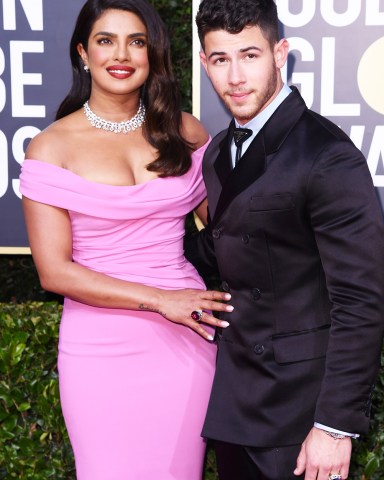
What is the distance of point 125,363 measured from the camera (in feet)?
8.95

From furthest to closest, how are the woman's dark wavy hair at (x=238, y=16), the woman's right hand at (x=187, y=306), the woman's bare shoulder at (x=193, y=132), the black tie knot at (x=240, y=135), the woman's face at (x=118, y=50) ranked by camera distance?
1. the woman's bare shoulder at (x=193, y=132)
2. the woman's face at (x=118, y=50)
3. the woman's right hand at (x=187, y=306)
4. the black tie knot at (x=240, y=135)
5. the woman's dark wavy hair at (x=238, y=16)

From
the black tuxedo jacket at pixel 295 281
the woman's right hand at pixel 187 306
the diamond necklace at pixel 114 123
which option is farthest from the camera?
the diamond necklace at pixel 114 123

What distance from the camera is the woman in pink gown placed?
2691mm

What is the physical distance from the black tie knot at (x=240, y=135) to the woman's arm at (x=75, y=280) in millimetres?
549

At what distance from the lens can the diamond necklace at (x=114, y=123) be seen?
289 cm

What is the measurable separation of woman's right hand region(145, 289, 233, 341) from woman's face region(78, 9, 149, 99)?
76 cm

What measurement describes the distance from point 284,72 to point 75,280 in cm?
145

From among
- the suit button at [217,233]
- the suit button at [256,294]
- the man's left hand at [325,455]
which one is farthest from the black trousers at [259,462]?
the suit button at [217,233]

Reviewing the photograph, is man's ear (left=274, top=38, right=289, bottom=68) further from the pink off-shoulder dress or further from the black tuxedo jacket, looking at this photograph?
the pink off-shoulder dress

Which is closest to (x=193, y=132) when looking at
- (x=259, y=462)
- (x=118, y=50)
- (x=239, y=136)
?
(x=118, y=50)

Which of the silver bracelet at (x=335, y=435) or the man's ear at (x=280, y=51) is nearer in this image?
the silver bracelet at (x=335, y=435)

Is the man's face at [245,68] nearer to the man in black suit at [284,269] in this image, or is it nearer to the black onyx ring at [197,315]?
the man in black suit at [284,269]

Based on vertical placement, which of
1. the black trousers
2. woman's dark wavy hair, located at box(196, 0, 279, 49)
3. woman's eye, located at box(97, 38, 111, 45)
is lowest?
the black trousers

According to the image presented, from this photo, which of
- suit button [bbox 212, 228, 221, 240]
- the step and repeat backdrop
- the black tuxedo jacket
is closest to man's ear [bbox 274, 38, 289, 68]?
the black tuxedo jacket
